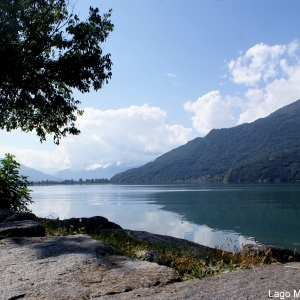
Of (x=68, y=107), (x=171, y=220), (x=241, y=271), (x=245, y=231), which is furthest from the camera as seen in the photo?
(x=171, y=220)

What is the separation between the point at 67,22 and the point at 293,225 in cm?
2788

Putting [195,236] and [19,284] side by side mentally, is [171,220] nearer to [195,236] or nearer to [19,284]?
[195,236]

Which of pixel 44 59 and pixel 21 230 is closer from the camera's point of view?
pixel 21 230

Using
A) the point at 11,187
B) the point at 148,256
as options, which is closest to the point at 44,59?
the point at 11,187

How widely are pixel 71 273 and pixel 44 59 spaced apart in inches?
Answer: 511

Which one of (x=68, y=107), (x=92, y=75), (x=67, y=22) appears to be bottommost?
(x=68, y=107)

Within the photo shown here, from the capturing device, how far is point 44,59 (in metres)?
15.7

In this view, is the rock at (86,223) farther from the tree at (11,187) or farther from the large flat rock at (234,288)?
the large flat rock at (234,288)

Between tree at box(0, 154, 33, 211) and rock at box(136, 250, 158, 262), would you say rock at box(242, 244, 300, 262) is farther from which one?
tree at box(0, 154, 33, 211)

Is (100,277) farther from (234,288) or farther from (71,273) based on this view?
(234,288)

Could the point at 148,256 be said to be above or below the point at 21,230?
below

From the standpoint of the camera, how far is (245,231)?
29875 millimetres

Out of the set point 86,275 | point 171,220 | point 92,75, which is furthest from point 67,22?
point 171,220

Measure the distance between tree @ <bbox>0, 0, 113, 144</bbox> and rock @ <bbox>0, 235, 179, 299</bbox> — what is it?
9973 millimetres
